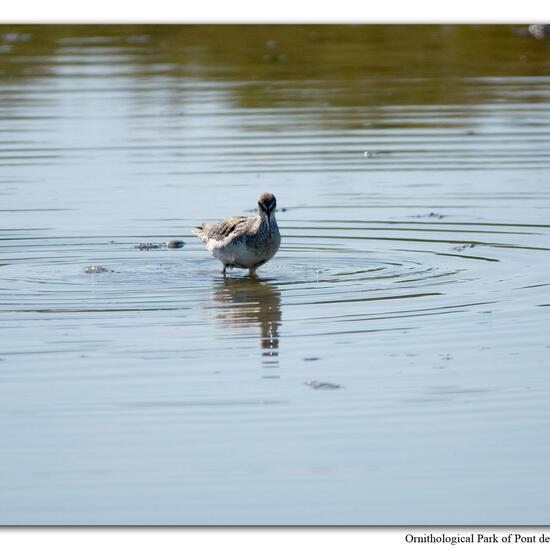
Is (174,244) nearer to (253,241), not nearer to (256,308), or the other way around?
(253,241)

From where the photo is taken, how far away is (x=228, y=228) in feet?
42.0

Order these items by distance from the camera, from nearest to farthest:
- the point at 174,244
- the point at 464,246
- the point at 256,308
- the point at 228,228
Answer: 1. the point at 256,308
2. the point at 228,228
3. the point at 464,246
4. the point at 174,244

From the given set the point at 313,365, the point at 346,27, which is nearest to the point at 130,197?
the point at 313,365

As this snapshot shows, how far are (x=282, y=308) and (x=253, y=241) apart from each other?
59.4 inches

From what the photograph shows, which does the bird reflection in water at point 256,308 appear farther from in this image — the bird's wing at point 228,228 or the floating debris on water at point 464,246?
the floating debris on water at point 464,246

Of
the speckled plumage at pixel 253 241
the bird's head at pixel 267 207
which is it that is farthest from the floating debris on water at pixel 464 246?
the bird's head at pixel 267 207

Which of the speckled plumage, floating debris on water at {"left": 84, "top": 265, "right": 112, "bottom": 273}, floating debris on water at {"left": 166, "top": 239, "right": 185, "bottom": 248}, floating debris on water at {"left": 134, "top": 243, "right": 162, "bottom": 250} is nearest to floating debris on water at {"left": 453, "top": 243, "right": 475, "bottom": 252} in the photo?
the speckled plumage

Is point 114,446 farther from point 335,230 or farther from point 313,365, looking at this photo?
point 335,230

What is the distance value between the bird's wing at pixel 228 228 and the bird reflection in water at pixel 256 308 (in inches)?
17.2

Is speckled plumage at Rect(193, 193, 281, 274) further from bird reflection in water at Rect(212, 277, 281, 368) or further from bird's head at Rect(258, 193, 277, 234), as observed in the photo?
bird reflection in water at Rect(212, 277, 281, 368)

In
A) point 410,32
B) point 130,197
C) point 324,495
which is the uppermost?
point 410,32

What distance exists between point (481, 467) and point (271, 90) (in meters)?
17.6

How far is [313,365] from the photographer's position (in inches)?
358

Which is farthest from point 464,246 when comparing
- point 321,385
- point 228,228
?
point 321,385
